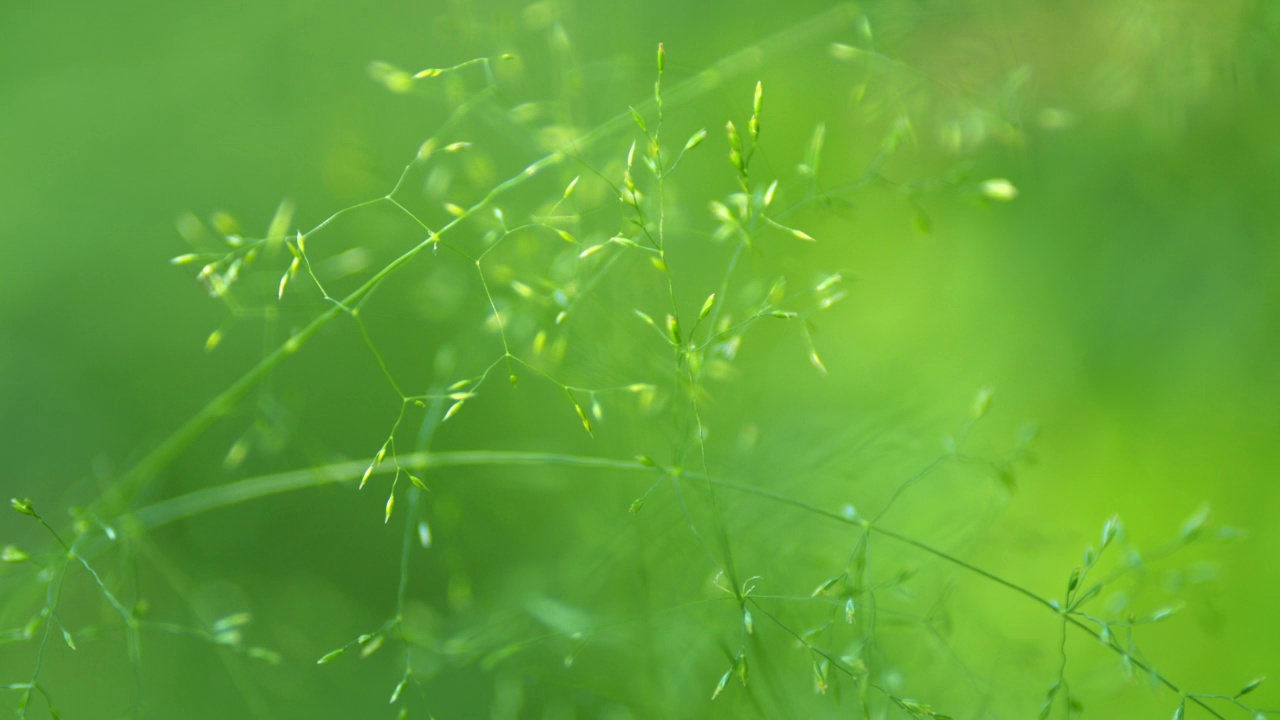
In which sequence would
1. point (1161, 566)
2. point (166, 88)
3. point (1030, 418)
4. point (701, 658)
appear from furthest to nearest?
point (166, 88)
point (1030, 418)
point (1161, 566)
point (701, 658)

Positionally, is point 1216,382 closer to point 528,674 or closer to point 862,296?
point 862,296

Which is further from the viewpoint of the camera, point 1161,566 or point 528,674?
point 1161,566

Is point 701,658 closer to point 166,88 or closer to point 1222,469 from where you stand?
point 1222,469

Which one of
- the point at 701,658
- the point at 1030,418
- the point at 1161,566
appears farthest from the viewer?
the point at 1030,418

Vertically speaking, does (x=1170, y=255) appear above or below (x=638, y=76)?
below

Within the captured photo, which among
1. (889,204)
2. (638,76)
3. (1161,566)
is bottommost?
(1161,566)

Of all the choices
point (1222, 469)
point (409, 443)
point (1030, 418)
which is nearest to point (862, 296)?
point (1030, 418)

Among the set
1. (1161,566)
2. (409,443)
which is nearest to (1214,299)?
(1161,566)
